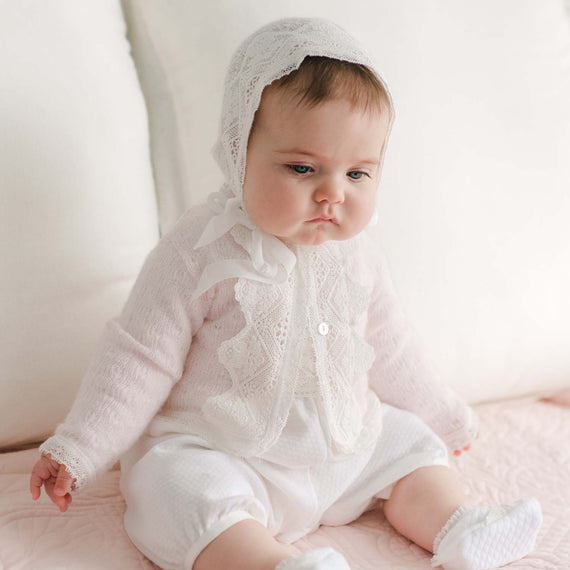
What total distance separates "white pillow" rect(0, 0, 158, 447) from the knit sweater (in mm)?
131

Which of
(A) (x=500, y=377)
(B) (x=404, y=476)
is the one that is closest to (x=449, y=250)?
(A) (x=500, y=377)

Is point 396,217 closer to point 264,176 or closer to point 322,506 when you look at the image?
point 264,176

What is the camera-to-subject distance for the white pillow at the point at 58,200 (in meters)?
1.07

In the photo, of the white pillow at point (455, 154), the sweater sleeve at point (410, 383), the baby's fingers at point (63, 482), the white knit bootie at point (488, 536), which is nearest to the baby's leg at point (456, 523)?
the white knit bootie at point (488, 536)

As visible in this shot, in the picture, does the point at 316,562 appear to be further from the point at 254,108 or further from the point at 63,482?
the point at 254,108

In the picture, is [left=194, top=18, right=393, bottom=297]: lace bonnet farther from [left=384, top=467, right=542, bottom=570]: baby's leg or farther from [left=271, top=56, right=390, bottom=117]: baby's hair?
[left=384, top=467, right=542, bottom=570]: baby's leg

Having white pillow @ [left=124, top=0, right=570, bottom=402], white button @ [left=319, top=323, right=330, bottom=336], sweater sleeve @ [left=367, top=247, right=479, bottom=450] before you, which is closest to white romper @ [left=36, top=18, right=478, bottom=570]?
white button @ [left=319, top=323, right=330, bottom=336]

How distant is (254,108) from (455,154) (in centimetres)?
43

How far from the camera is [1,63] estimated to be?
3.47 feet

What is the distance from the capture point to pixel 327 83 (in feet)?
2.99

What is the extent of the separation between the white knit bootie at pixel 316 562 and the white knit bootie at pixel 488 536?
→ 148mm

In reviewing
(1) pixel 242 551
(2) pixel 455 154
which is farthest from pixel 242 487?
(2) pixel 455 154

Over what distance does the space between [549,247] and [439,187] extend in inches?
8.3

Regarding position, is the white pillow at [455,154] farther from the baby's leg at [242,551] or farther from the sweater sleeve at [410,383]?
the baby's leg at [242,551]
